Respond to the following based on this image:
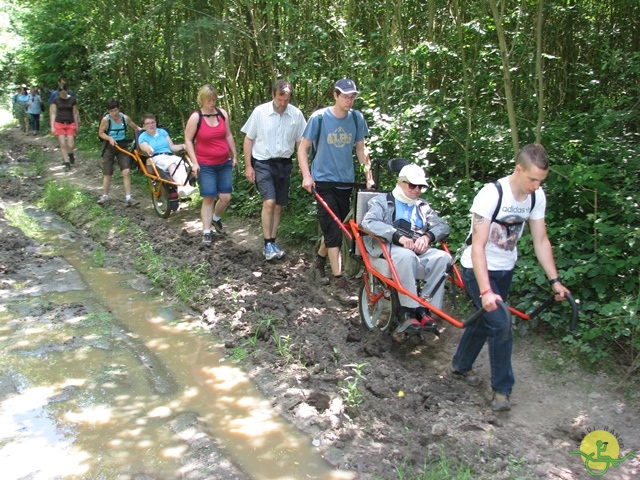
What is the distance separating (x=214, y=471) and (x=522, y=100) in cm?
596

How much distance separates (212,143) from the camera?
7.62m

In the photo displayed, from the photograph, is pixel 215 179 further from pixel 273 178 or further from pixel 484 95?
pixel 484 95

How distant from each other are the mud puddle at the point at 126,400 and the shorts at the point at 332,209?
160 centimetres

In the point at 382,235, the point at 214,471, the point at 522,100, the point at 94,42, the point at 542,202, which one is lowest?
the point at 214,471

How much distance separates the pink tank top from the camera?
7.55 metres

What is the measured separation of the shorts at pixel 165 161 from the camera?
357 inches

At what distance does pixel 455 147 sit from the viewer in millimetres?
7195

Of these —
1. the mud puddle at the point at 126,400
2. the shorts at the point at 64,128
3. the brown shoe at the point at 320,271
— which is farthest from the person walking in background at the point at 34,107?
the brown shoe at the point at 320,271

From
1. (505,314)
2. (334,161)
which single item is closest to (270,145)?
(334,161)

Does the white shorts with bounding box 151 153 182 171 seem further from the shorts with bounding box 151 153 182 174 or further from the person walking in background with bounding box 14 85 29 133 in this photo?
the person walking in background with bounding box 14 85 29 133

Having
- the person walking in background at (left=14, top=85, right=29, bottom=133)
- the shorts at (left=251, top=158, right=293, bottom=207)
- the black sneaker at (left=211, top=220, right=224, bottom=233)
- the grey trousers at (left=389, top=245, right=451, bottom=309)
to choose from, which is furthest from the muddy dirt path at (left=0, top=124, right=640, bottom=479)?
the person walking in background at (left=14, top=85, right=29, bottom=133)

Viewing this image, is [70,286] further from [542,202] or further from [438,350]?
[542,202]

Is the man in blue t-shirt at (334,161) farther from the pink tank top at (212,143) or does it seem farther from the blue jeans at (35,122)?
the blue jeans at (35,122)

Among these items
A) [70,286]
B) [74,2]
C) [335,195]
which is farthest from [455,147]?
[74,2]
